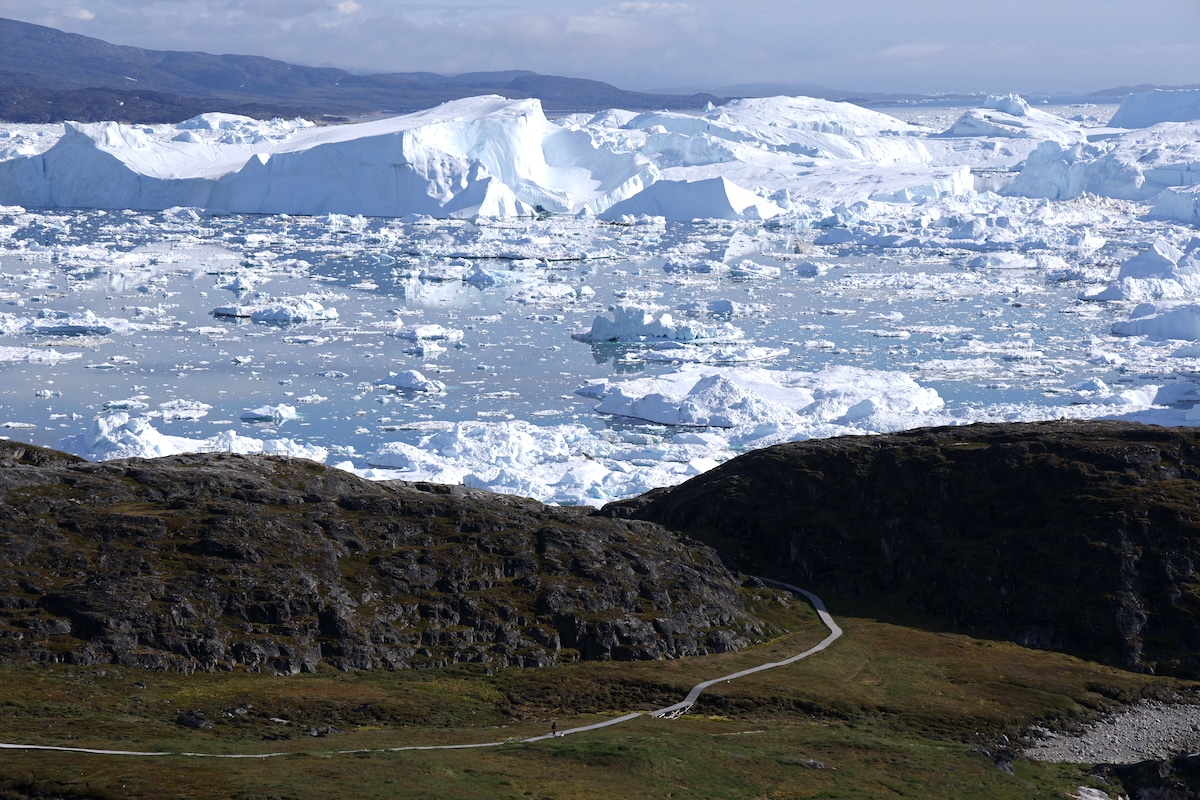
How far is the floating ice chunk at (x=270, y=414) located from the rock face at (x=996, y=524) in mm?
10718

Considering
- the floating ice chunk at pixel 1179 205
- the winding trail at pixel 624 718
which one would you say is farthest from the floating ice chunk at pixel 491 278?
the floating ice chunk at pixel 1179 205

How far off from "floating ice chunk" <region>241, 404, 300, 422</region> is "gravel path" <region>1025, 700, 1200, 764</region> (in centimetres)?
2294

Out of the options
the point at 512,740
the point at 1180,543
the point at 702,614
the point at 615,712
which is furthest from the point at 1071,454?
the point at 512,740

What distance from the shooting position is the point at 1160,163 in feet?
294

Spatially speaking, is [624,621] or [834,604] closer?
[624,621]

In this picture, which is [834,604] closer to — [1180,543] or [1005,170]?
[1180,543]

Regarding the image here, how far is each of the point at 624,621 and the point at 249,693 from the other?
673 cm

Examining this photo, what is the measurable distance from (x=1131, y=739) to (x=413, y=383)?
25253 millimetres

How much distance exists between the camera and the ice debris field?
116ft

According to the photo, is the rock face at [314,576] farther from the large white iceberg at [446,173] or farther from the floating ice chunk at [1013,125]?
the floating ice chunk at [1013,125]

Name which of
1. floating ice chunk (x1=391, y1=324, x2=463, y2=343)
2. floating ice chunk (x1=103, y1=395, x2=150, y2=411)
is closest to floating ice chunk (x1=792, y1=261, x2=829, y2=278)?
floating ice chunk (x1=391, y1=324, x2=463, y2=343)

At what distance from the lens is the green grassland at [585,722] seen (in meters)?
13.2

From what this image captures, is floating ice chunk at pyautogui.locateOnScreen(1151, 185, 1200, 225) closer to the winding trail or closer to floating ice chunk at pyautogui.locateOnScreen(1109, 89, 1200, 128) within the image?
floating ice chunk at pyautogui.locateOnScreen(1109, 89, 1200, 128)

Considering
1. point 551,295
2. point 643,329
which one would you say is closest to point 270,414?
point 643,329
